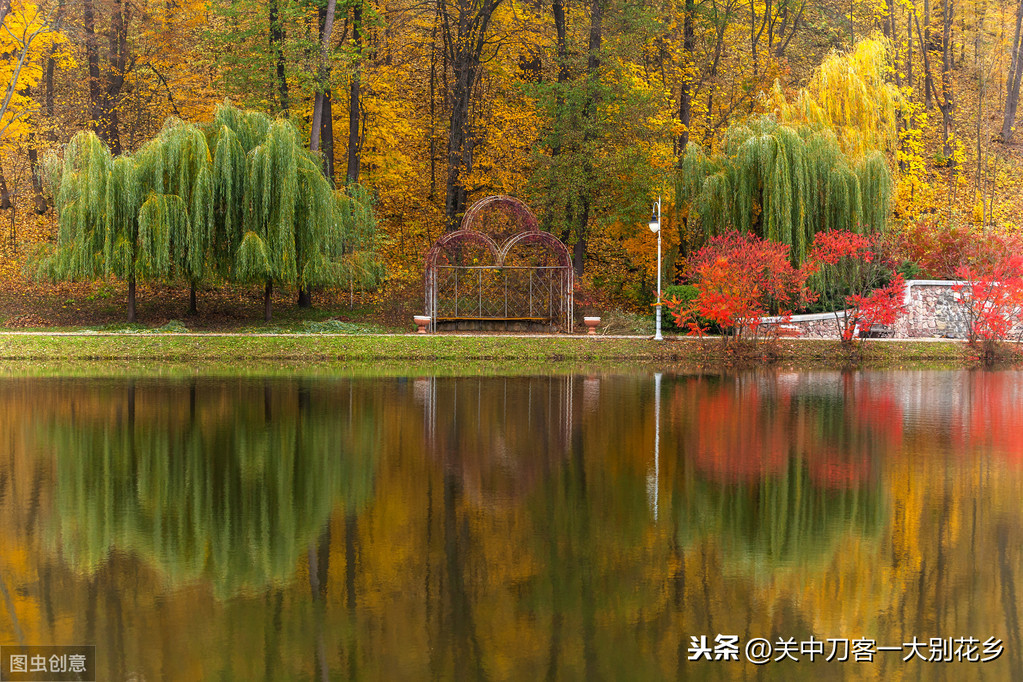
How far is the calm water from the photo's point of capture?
19.5 ft

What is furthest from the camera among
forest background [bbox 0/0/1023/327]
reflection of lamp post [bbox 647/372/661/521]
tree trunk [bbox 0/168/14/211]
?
tree trunk [bbox 0/168/14/211]

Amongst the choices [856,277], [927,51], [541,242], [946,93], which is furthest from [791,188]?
[927,51]

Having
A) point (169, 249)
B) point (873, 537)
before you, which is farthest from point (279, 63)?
point (873, 537)

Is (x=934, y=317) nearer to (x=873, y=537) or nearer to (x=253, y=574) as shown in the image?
(x=873, y=537)

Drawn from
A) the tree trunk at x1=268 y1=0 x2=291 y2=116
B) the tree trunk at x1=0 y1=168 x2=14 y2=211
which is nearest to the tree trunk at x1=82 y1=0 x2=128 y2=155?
the tree trunk at x1=0 y1=168 x2=14 y2=211

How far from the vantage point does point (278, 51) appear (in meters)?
36.8

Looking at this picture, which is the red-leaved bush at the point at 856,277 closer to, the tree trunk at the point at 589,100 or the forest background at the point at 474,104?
the forest background at the point at 474,104

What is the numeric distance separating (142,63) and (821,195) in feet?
95.2

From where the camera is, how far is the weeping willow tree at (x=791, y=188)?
106 feet

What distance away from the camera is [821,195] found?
3300cm

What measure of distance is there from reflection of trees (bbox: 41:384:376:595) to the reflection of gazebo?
16.7 m

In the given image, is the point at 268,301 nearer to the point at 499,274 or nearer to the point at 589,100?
the point at 499,274

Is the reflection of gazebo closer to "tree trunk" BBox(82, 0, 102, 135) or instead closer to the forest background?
the forest background

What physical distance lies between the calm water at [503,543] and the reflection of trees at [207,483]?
42 mm
